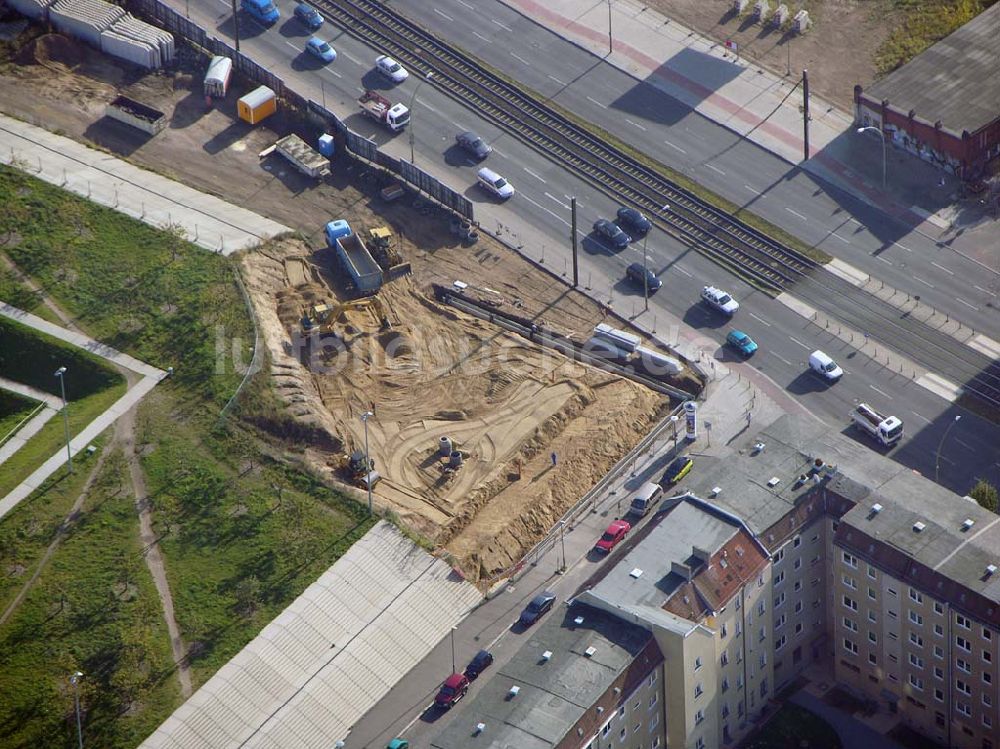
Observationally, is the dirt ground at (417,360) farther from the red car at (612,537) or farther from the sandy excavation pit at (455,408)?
the red car at (612,537)

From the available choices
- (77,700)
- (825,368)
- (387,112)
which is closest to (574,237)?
(825,368)

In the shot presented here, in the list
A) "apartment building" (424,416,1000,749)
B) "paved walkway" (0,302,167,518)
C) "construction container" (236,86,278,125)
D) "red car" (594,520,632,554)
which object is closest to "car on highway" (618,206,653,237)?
"construction container" (236,86,278,125)

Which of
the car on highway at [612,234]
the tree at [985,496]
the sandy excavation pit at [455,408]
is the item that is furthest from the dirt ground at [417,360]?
the tree at [985,496]

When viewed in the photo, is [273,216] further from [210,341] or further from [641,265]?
[641,265]

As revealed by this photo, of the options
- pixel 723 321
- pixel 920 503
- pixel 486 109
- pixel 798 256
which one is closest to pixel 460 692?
pixel 920 503

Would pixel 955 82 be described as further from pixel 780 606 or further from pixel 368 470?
pixel 368 470

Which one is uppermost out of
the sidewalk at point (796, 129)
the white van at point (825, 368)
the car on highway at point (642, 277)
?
the sidewalk at point (796, 129)

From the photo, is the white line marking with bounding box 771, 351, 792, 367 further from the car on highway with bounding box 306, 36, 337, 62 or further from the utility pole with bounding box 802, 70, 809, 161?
the car on highway with bounding box 306, 36, 337, 62

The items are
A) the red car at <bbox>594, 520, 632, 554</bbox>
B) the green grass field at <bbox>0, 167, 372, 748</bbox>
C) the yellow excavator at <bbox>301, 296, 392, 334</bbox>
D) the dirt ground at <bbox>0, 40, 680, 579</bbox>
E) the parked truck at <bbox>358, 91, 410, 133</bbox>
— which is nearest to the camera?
the green grass field at <bbox>0, 167, 372, 748</bbox>
